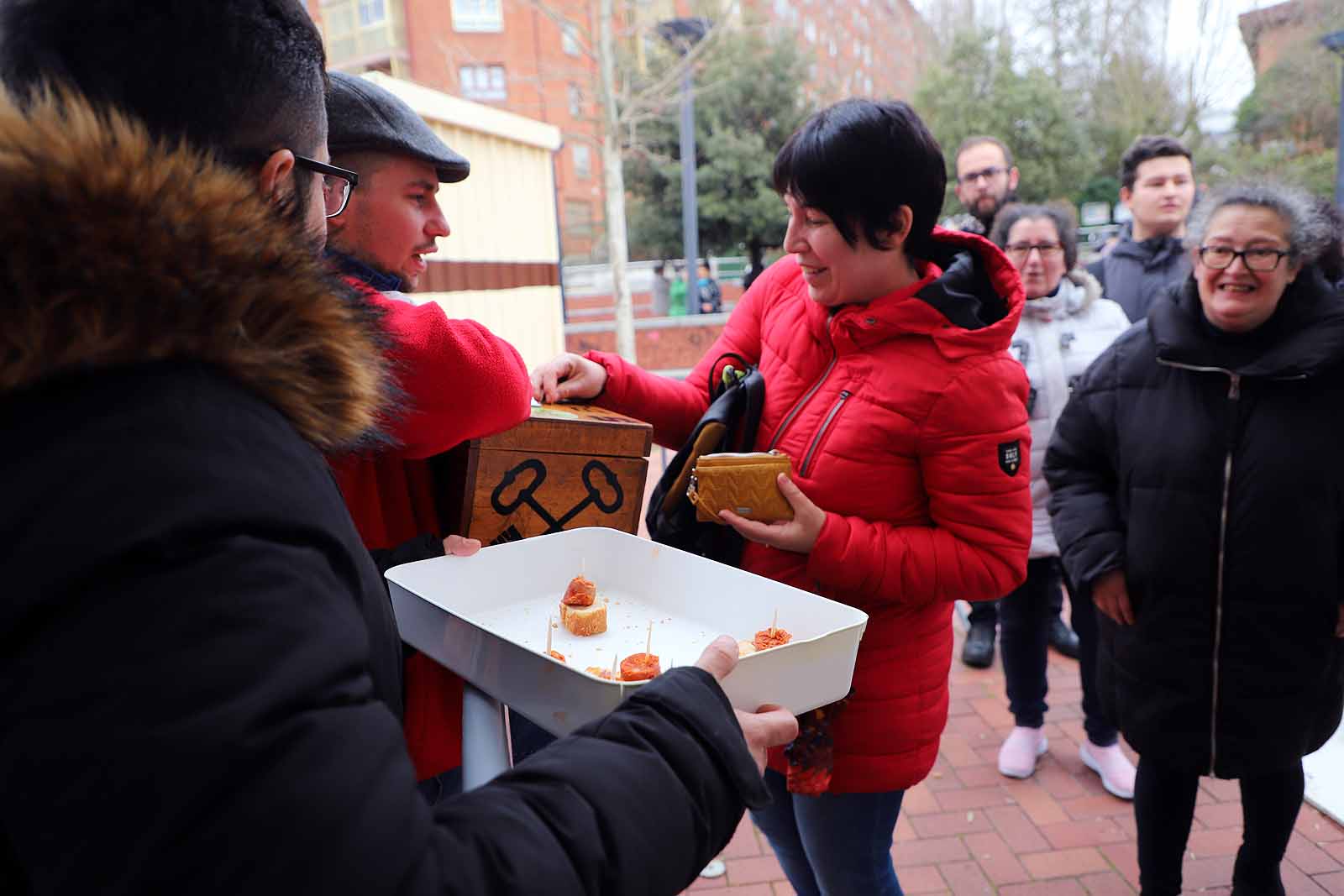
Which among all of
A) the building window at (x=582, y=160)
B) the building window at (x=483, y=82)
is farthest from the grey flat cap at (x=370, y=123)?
the building window at (x=483, y=82)

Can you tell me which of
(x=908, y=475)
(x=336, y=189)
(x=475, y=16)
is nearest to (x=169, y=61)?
(x=336, y=189)

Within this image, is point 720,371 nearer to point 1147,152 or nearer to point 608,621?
point 608,621

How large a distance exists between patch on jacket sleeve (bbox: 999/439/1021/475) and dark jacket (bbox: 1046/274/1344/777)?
0.81 m

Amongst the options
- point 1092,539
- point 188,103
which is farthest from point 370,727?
point 1092,539

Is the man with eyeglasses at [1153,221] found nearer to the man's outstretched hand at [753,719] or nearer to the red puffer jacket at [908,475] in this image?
the red puffer jacket at [908,475]

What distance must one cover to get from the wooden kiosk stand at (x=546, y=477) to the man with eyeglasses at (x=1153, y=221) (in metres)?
3.50

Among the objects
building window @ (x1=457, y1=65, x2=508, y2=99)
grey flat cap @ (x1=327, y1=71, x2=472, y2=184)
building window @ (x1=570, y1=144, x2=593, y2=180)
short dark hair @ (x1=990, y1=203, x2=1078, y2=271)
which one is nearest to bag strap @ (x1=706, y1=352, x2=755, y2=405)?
grey flat cap @ (x1=327, y1=71, x2=472, y2=184)

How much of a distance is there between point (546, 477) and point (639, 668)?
0.52m

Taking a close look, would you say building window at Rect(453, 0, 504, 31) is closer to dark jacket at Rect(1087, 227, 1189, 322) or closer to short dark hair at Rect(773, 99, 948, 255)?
dark jacket at Rect(1087, 227, 1189, 322)

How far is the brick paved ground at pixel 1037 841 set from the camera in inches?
113

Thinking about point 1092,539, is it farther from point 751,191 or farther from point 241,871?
point 751,191

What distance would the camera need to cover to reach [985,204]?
180 inches

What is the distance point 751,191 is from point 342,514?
22849 mm

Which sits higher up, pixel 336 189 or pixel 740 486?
pixel 336 189
